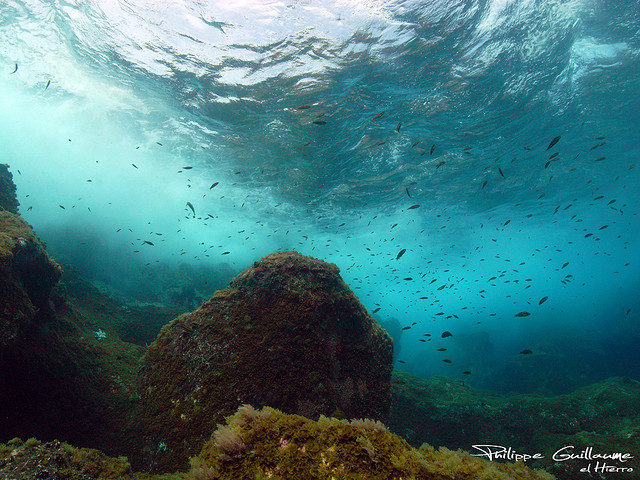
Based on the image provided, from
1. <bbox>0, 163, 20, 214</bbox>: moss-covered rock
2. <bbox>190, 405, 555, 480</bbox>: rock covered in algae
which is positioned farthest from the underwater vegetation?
<bbox>0, 163, 20, 214</bbox>: moss-covered rock

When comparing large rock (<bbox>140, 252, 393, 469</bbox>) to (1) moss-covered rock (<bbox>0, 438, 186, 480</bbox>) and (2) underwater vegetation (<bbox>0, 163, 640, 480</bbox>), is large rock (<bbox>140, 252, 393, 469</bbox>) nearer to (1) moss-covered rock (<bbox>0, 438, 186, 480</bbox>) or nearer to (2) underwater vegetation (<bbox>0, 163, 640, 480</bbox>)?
(2) underwater vegetation (<bbox>0, 163, 640, 480</bbox>)

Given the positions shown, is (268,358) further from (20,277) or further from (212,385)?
(20,277)

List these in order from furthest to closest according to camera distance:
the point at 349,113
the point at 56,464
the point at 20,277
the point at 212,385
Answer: the point at 349,113 < the point at 20,277 < the point at 212,385 < the point at 56,464

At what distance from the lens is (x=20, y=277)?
5.07 meters

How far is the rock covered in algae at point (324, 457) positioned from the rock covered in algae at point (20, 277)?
172 inches

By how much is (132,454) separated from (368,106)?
1560 cm

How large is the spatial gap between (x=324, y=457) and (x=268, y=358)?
3.29 metres

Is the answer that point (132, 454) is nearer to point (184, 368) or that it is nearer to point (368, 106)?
point (184, 368)

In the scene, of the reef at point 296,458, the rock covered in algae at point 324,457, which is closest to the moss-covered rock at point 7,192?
the reef at point 296,458

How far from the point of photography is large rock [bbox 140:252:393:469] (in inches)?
181

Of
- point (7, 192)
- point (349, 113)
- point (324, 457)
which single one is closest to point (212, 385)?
point (324, 457)

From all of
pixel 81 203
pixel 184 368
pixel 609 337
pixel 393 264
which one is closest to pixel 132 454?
pixel 184 368

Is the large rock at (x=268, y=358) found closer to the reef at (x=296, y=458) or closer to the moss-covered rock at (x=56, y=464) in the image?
the moss-covered rock at (x=56, y=464)

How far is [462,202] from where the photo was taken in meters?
26.0
